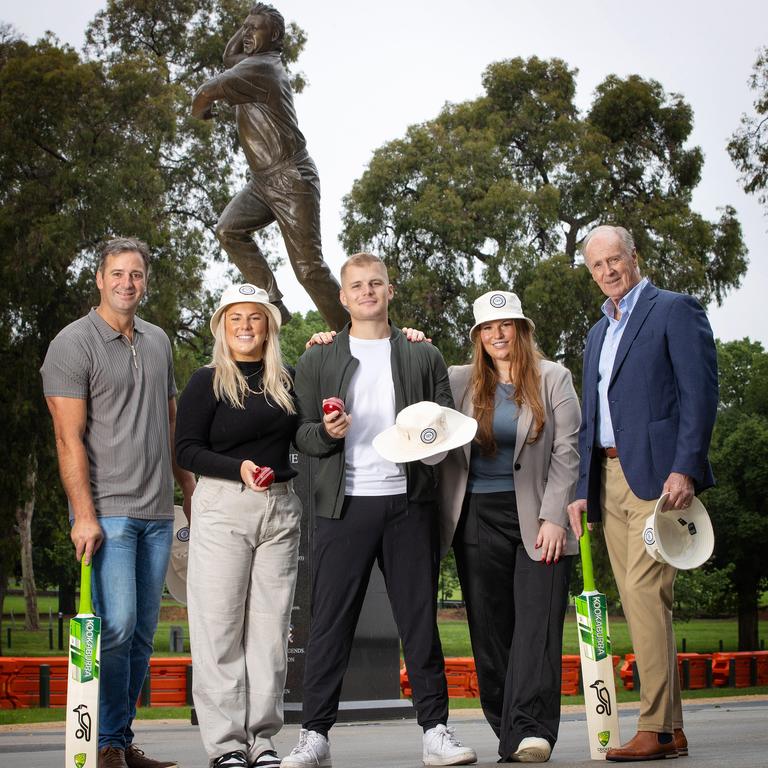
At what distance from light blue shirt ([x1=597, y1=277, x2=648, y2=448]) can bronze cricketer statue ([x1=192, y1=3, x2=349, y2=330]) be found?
128 inches

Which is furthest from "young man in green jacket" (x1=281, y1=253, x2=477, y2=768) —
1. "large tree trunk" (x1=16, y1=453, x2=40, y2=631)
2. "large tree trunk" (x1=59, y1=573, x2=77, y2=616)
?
"large tree trunk" (x1=59, y1=573, x2=77, y2=616)

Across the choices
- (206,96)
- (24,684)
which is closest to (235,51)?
(206,96)

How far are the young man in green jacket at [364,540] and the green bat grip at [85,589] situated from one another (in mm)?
902

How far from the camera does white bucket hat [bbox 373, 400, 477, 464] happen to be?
14.5ft

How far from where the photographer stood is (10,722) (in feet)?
39.1

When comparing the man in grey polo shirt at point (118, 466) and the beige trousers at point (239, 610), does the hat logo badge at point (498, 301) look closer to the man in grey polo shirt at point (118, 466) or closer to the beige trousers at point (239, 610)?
the beige trousers at point (239, 610)

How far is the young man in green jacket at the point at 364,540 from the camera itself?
4.60m

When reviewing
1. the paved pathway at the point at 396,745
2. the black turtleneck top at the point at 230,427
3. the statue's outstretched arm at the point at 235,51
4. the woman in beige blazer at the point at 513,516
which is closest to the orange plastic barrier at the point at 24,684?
the paved pathway at the point at 396,745

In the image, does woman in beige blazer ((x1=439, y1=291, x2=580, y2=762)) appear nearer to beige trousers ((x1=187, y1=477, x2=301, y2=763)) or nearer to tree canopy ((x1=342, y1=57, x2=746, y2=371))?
beige trousers ((x1=187, y1=477, x2=301, y2=763))

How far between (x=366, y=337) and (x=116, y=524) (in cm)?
131

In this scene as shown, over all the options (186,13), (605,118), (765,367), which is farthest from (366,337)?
(765,367)

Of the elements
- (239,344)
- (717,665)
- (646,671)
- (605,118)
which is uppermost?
(605,118)

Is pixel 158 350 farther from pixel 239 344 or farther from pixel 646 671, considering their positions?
pixel 646 671

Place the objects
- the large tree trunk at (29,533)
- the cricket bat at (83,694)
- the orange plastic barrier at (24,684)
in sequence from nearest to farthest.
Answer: the cricket bat at (83,694), the orange plastic barrier at (24,684), the large tree trunk at (29,533)
